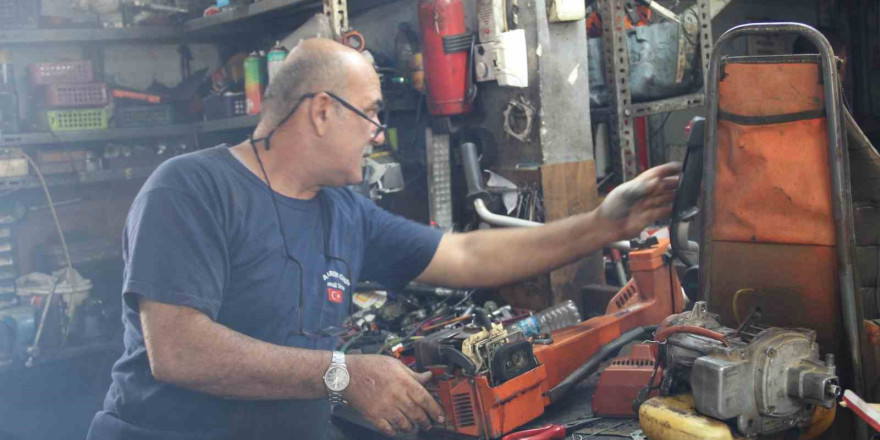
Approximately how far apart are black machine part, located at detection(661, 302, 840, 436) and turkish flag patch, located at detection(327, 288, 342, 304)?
889 mm

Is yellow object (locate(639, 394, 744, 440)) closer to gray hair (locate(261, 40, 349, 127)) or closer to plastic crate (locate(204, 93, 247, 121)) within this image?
gray hair (locate(261, 40, 349, 127))

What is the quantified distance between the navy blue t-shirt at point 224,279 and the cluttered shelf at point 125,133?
240 centimetres

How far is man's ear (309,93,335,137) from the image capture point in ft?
6.54

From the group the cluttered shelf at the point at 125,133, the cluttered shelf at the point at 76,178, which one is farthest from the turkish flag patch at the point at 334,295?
the cluttered shelf at the point at 76,178

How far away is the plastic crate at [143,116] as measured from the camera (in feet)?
15.9

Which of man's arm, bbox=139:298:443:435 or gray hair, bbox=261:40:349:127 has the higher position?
gray hair, bbox=261:40:349:127

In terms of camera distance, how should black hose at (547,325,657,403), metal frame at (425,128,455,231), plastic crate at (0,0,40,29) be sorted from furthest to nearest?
plastic crate at (0,0,40,29) < metal frame at (425,128,455,231) < black hose at (547,325,657,403)

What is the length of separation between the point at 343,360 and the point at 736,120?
3.18 ft

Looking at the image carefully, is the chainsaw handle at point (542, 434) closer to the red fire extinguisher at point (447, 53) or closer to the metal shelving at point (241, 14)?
the red fire extinguisher at point (447, 53)

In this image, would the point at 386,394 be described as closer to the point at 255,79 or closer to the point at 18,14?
the point at 255,79

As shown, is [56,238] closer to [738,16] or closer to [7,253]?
[7,253]

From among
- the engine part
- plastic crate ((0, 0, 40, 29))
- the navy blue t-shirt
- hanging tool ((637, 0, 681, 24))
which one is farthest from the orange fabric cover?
plastic crate ((0, 0, 40, 29))

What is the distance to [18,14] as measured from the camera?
4590 millimetres

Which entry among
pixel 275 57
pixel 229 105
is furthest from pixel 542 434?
pixel 229 105
